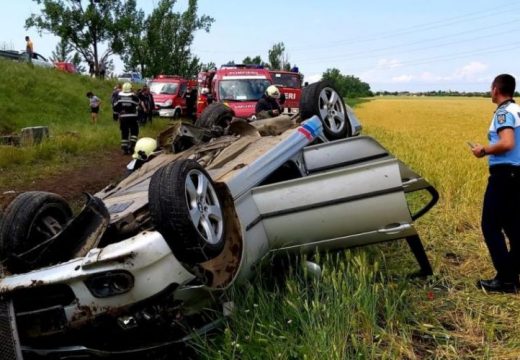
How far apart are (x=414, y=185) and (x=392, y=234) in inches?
50.9

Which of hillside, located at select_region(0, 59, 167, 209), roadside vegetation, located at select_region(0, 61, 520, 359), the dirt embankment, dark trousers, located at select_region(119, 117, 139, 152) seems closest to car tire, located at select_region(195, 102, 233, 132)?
roadside vegetation, located at select_region(0, 61, 520, 359)

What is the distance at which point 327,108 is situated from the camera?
A: 18.4 ft

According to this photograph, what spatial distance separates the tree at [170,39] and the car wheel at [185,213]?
39670 millimetres

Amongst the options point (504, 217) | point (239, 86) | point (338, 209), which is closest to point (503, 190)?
point (504, 217)

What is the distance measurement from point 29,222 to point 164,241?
3.06ft

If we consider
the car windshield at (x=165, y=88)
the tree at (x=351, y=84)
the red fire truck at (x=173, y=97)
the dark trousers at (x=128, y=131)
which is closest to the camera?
the dark trousers at (x=128, y=131)

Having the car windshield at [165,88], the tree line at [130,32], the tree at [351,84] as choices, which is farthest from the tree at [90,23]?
the tree at [351,84]

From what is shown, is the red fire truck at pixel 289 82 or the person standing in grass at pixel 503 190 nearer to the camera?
the person standing in grass at pixel 503 190

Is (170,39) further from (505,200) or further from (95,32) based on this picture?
(505,200)

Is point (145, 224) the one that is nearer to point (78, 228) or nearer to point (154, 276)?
point (78, 228)

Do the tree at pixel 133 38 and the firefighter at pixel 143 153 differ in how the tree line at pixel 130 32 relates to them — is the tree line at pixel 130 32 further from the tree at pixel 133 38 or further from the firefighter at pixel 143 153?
the firefighter at pixel 143 153

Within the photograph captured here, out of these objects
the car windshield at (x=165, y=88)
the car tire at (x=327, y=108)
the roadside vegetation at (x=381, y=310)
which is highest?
the car windshield at (x=165, y=88)

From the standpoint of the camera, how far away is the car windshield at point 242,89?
1443 cm

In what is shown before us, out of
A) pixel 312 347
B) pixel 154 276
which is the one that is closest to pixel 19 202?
pixel 154 276
